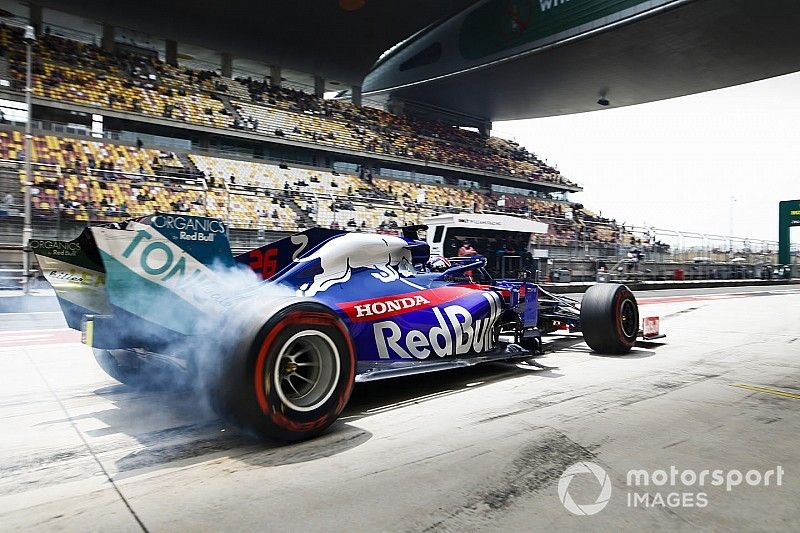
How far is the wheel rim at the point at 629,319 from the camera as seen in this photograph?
287 inches

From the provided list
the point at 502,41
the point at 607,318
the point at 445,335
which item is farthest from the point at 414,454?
the point at 502,41

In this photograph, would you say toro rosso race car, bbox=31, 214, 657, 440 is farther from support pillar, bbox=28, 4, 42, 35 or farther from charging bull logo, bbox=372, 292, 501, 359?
support pillar, bbox=28, 4, 42, 35

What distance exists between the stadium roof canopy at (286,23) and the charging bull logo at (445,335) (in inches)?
1283

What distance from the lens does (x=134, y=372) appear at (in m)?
4.91

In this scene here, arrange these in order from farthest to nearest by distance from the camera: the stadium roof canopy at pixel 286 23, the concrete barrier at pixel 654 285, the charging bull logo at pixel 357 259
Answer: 1. the stadium roof canopy at pixel 286 23
2. the concrete barrier at pixel 654 285
3. the charging bull logo at pixel 357 259

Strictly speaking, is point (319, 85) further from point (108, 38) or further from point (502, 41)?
point (108, 38)

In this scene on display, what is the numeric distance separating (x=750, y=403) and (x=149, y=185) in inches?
821

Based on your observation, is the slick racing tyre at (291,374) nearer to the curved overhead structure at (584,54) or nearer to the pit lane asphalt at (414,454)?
the pit lane asphalt at (414,454)

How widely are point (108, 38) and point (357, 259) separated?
3551 centimetres

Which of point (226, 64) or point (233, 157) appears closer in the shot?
point (233, 157)

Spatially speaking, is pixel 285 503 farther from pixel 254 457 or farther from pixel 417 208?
pixel 417 208

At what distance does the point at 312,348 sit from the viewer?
147 inches

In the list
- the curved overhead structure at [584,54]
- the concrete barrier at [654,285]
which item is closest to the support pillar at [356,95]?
the curved overhead structure at [584,54]

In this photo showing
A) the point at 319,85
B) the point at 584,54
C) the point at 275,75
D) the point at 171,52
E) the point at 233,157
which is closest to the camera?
the point at 233,157
